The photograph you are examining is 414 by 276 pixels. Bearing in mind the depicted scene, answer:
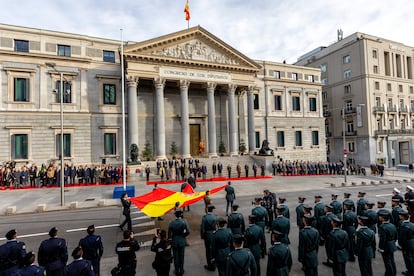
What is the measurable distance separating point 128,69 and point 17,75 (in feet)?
41.2

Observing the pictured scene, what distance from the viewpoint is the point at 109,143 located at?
3166 centimetres

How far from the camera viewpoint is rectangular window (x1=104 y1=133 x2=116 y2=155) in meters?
31.4

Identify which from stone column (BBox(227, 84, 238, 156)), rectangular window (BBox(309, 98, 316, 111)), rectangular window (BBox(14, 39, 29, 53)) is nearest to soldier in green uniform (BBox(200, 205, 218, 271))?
stone column (BBox(227, 84, 238, 156))

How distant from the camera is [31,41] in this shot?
28.5m

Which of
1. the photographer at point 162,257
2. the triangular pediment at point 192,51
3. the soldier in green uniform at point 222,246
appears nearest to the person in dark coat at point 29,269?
the photographer at point 162,257

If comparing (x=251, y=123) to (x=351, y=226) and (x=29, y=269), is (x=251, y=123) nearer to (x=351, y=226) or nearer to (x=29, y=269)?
(x=351, y=226)

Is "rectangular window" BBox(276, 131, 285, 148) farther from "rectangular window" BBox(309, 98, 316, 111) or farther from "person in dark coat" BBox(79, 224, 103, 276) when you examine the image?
"person in dark coat" BBox(79, 224, 103, 276)

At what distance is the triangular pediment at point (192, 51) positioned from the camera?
98.2 feet

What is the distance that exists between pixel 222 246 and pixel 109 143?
28.6 meters

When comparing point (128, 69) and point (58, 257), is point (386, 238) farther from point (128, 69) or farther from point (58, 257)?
point (128, 69)

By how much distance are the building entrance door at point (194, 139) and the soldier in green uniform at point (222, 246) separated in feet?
97.5

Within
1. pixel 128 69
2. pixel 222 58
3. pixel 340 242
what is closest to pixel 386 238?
pixel 340 242

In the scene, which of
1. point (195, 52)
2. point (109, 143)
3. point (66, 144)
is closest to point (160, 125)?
point (109, 143)

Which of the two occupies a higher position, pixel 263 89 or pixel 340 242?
pixel 263 89
